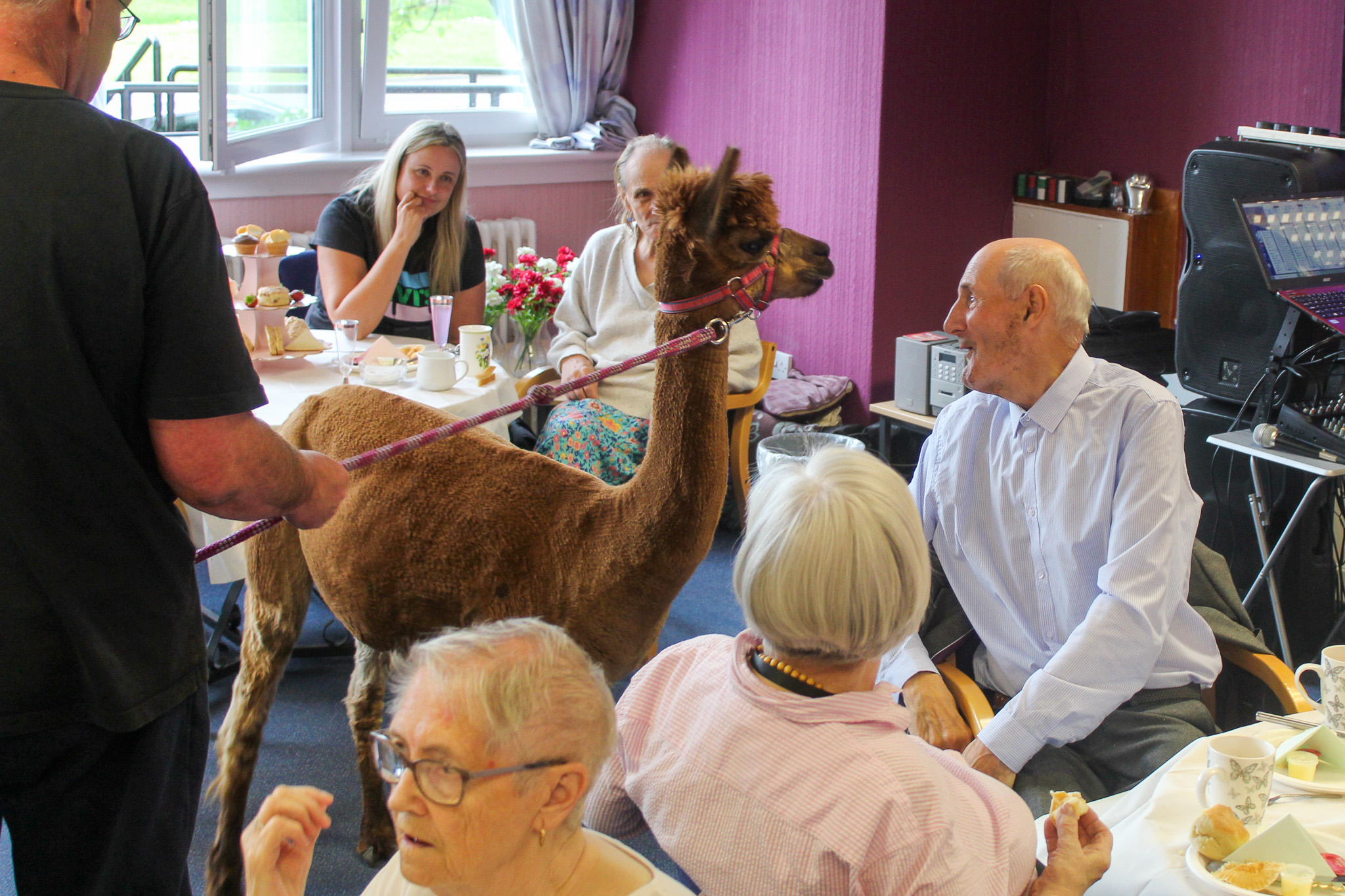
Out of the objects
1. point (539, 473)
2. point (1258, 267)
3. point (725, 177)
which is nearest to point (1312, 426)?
point (1258, 267)

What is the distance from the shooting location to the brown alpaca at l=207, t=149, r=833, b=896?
5.52ft

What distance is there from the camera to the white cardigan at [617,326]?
354 centimetres

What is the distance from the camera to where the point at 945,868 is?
3.47 ft

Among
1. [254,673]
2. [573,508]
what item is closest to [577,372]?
[254,673]

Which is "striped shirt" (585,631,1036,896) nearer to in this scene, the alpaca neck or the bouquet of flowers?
the alpaca neck

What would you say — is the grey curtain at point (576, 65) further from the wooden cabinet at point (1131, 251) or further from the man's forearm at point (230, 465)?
the man's forearm at point (230, 465)

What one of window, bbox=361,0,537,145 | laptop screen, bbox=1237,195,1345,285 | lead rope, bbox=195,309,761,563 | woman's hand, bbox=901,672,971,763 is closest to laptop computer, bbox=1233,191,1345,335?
laptop screen, bbox=1237,195,1345,285

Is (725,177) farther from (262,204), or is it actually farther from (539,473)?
(262,204)

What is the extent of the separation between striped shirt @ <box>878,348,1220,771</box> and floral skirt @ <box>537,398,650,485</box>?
1.34 m

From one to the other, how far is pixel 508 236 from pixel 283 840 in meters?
4.51

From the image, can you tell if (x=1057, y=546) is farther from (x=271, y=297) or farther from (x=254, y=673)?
(x=271, y=297)

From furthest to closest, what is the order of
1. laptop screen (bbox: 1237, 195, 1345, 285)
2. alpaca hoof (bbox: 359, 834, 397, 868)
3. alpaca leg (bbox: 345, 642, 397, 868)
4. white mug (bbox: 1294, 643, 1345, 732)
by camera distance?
laptop screen (bbox: 1237, 195, 1345, 285), alpaca hoof (bbox: 359, 834, 397, 868), alpaca leg (bbox: 345, 642, 397, 868), white mug (bbox: 1294, 643, 1345, 732)

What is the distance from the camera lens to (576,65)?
5.40m

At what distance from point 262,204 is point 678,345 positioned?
3.56m
